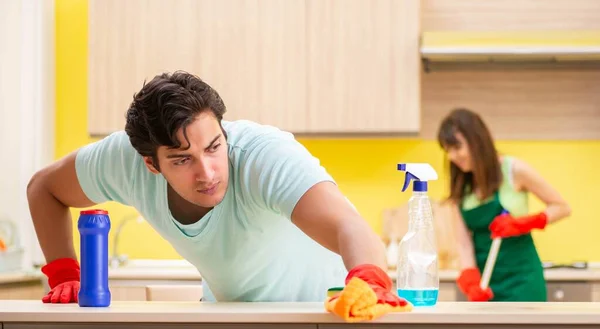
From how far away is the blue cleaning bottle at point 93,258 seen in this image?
1.74 m

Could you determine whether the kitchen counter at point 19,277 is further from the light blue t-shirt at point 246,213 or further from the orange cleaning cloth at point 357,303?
the orange cleaning cloth at point 357,303

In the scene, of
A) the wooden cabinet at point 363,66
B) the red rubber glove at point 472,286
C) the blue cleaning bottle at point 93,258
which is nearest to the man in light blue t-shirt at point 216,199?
the blue cleaning bottle at point 93,258

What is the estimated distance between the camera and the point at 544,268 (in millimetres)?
3938

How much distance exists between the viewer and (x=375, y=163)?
4.48 meters

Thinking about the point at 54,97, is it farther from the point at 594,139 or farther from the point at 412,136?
the point at 594,139

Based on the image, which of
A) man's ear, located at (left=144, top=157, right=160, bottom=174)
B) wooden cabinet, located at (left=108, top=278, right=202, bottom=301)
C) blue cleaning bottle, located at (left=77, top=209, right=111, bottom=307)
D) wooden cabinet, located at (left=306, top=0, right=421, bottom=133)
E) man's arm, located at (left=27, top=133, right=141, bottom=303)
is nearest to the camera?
blue cleaning bottle, located at (left=77, top=209, right=111, bottom=307)

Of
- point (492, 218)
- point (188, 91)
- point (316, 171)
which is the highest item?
point (188, 91)

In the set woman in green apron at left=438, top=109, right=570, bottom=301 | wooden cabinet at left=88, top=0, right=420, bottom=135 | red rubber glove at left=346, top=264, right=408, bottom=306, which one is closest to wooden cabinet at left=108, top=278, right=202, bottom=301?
wooden cabinet at left=88, top=0, right=420, bottom=135

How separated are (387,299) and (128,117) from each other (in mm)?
668

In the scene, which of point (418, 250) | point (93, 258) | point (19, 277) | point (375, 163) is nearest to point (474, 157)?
point (375, 163)

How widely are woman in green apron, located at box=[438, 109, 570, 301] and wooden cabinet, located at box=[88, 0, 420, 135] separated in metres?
0.43

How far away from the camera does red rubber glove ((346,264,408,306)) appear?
1.55 metres

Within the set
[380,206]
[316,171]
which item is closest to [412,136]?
[380,206]

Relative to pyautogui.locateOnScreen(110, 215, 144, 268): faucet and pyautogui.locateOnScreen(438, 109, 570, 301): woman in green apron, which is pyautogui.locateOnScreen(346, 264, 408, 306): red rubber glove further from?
pyautogui.locateOnScreen(110, 215, 144, 268): faucet
